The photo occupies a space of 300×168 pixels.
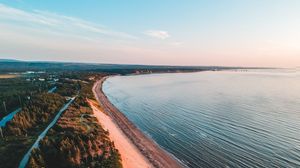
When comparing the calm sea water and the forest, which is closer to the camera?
the forest

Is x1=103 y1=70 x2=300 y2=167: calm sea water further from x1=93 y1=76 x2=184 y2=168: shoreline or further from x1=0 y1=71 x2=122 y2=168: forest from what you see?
x1=0 y1=71 x2=122 y2=168: forest

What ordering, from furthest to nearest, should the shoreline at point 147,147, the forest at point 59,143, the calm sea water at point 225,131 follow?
the calm sea water at point 225,131 → the shoreline at point 147,147 → the forest at point 59,143

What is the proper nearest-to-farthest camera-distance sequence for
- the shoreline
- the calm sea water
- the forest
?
the forest
the shoreline
the calm sea water

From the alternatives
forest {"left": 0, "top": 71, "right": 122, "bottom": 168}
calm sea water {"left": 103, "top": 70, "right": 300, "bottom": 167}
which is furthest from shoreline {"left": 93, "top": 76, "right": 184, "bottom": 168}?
forest {"left": 0, "top": 71, "right": 122, "bottom": 168}

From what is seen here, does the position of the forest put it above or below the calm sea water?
above

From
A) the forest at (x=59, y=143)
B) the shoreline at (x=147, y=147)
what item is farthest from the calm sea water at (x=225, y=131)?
the forest at (x=59, y=143)

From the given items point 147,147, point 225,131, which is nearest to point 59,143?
point 147,147

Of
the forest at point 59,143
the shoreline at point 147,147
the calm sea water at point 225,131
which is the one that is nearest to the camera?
the forest at point 59,143

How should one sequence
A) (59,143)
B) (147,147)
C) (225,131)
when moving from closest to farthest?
(59,143), (147,147), (225,131)

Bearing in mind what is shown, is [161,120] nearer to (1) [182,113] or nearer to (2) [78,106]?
(1) [182,113]

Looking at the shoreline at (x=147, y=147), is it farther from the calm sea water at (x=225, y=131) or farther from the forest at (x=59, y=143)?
the forest at (x=59, y=143)

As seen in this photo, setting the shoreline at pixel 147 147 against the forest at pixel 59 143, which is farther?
the shoreline at pixel 147 147

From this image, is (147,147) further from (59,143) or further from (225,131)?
(225,131)

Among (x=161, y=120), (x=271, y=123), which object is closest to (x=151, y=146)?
(x=161, y=120)
